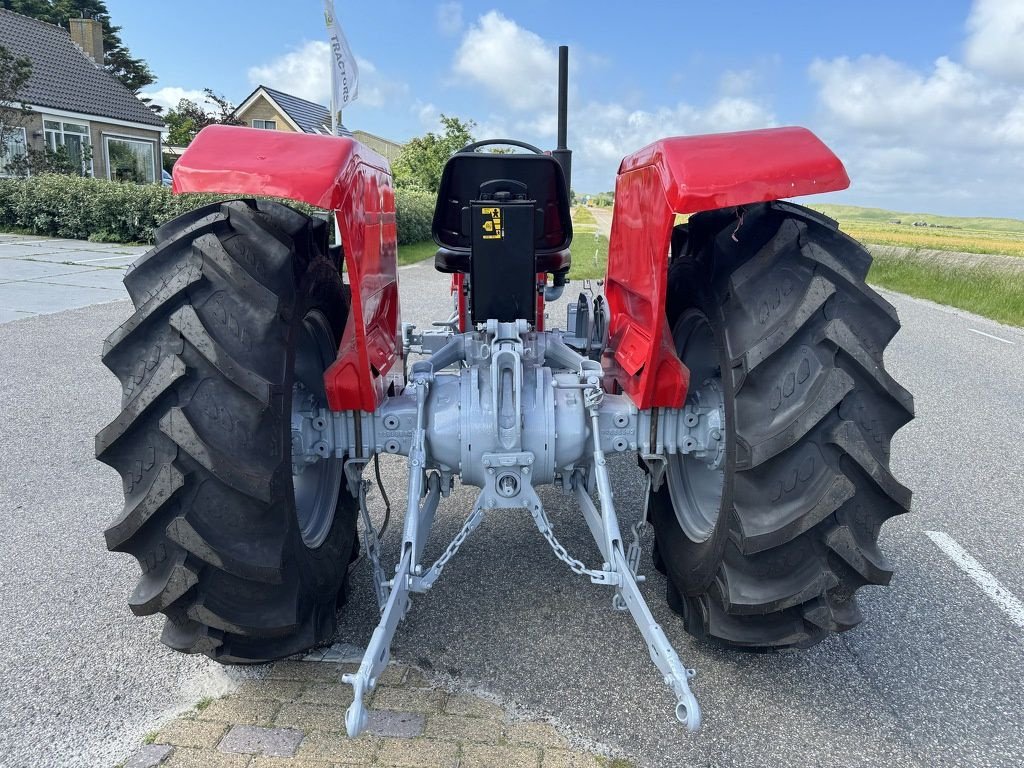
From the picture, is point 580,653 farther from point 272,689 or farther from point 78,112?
point 78,112

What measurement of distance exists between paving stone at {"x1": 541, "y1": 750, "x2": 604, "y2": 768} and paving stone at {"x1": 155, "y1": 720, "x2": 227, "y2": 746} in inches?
39.2

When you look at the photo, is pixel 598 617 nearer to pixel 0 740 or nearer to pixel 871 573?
pixel 871 573

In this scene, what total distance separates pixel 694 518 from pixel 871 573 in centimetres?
75

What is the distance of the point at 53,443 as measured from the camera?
4.94 m

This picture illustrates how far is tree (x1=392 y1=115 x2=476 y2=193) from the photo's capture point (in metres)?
28.8

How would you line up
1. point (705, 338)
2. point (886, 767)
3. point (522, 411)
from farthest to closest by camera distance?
point (705, 338), point (522, 411), point (886, 767)

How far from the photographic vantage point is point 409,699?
2434 mm

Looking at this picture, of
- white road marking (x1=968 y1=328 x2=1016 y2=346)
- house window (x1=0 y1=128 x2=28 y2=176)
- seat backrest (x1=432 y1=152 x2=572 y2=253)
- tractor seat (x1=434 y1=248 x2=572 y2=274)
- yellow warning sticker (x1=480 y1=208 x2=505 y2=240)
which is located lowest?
white road marking (x1=968 y1=328 x2=1016 y2=346)

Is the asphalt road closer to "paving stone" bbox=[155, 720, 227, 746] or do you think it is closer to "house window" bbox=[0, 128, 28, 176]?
"paving stone" bbox=[155, 720, 227, 746]

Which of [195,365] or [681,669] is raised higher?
[195,365]

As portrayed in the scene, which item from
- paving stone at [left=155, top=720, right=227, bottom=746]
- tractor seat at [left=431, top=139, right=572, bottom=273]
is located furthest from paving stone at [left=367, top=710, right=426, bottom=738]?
tractor seat at [left=431, top=139, right=572, bottom=273]

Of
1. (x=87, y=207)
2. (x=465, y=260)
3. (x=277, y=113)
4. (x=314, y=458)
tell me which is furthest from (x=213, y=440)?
(x=277, y=113)

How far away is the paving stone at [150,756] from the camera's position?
7.06 feet

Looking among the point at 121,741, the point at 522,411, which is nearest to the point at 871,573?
the point at 522,411
